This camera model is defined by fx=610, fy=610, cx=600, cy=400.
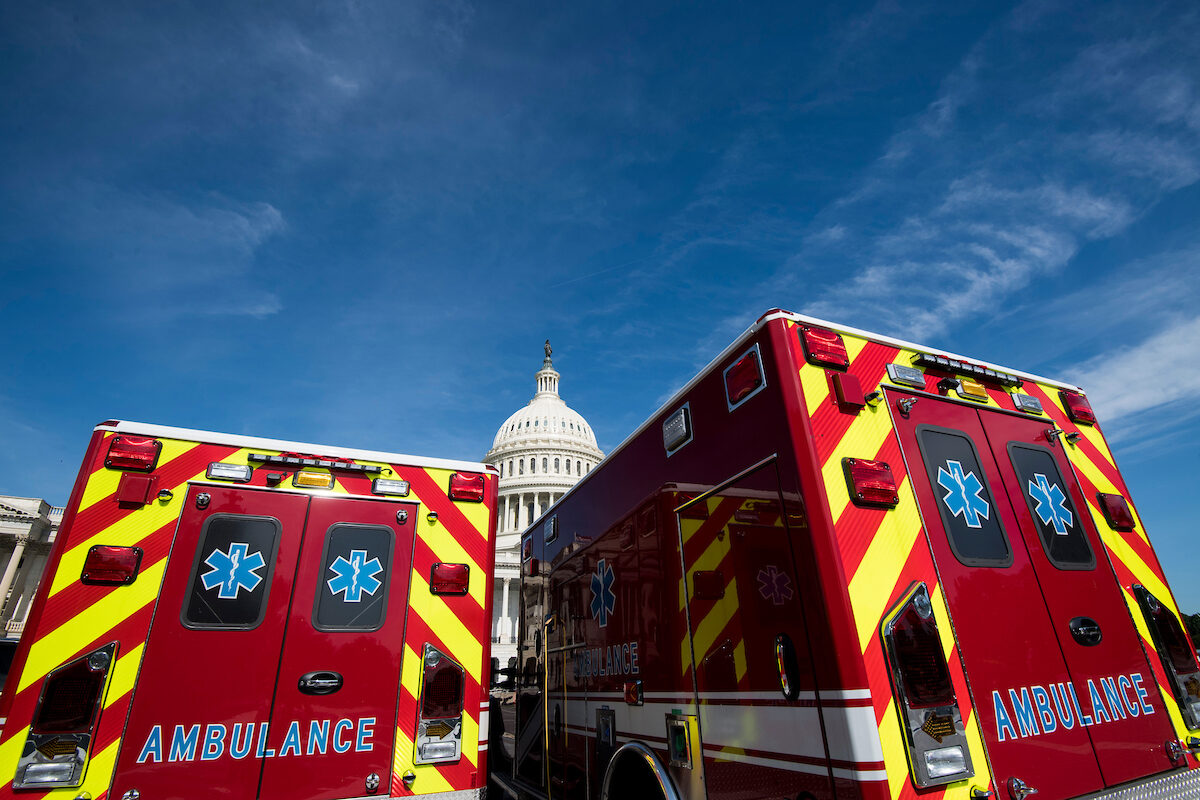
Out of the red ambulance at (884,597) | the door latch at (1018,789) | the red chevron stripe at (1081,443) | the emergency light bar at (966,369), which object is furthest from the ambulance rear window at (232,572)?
the red chevron stripe at (1081,443)

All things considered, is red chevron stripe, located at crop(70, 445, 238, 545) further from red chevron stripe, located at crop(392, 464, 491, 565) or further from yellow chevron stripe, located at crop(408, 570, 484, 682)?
yellow chevron stripe, located at crop(408, 570, 484, 682)

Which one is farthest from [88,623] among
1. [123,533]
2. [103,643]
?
[123,533]

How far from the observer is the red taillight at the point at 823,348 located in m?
3.14

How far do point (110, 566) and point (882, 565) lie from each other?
4.52 m

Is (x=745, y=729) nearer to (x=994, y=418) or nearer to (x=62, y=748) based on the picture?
(x=994, y=418)

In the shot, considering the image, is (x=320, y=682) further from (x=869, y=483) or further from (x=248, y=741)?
(x=869, y=483)

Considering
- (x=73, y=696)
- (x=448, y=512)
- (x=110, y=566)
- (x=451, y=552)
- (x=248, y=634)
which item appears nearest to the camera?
(x=73, y=696)

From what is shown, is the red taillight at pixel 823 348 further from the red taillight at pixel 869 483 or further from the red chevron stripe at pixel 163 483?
the red chevron stripe at pixel 163 483

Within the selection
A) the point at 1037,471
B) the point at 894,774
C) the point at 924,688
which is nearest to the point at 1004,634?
the point at 924,688

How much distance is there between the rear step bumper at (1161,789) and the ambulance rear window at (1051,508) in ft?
3.22

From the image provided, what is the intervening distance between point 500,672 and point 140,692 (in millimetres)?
3422

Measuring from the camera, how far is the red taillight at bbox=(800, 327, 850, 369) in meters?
3.14

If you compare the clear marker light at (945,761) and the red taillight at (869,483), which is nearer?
the clear marker light at (945,761)

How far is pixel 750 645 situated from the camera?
301cm
